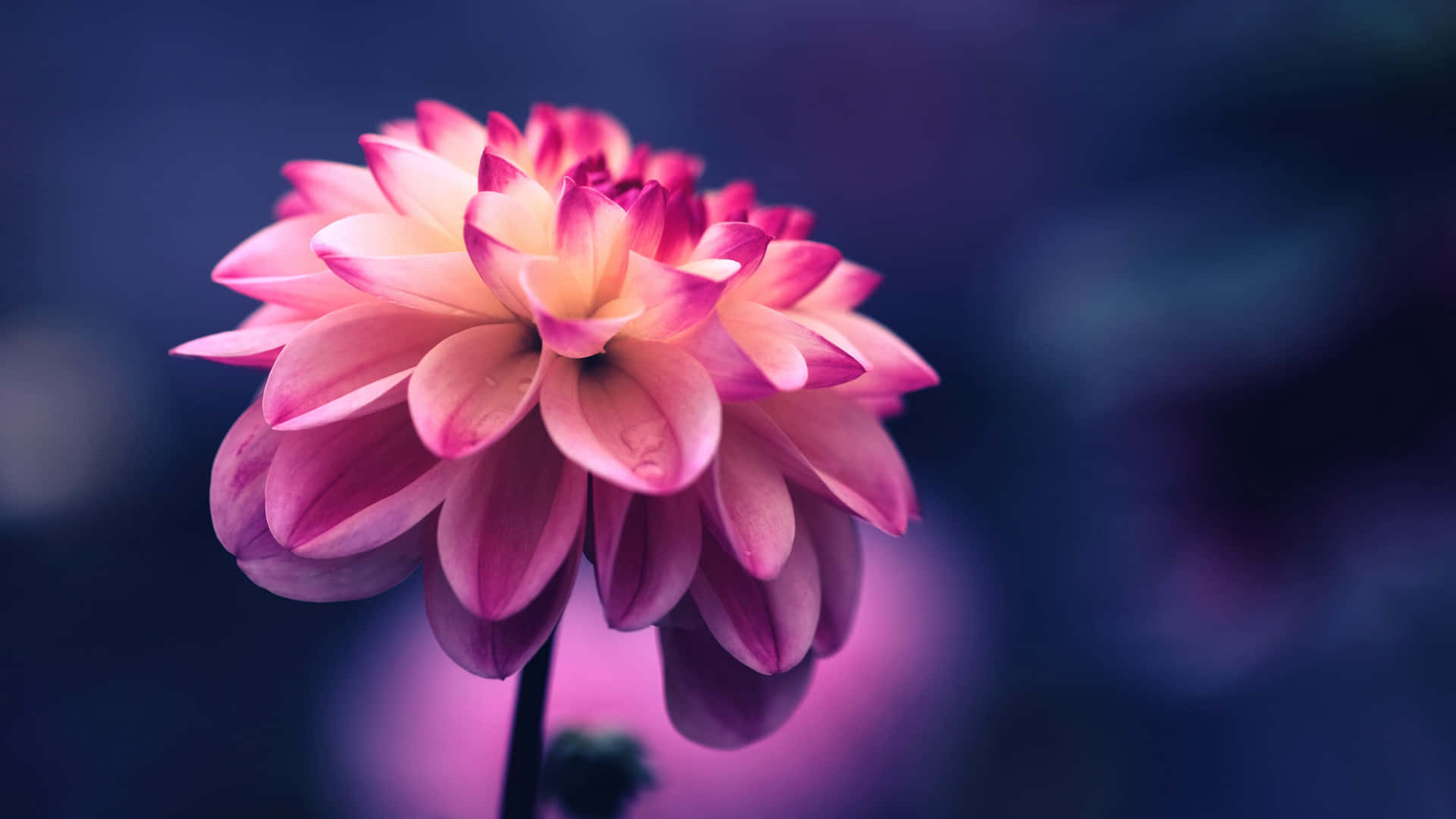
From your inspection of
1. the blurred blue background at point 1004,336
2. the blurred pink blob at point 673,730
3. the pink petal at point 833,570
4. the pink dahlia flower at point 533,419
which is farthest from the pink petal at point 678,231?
the blurred blue background at point 1004,336

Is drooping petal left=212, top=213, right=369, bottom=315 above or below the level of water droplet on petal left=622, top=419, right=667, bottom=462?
above

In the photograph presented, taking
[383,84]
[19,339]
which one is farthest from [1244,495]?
[19,339]

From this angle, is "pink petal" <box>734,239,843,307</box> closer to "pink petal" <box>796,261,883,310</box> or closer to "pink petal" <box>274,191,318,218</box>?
"pink petal" <box>796,261,883,310</box>

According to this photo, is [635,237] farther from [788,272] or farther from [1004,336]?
[1004,336]

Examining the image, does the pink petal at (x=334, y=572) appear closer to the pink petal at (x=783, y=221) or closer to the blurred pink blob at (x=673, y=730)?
the pink petal at (x=783, y=221)

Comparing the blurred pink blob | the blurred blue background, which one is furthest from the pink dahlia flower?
the blurred blue background

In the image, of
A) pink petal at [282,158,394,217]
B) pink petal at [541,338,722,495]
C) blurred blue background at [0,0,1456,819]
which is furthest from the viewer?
blurred blue background at [0,0,1456,819]

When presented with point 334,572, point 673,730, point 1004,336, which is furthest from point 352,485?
point 1004,336
